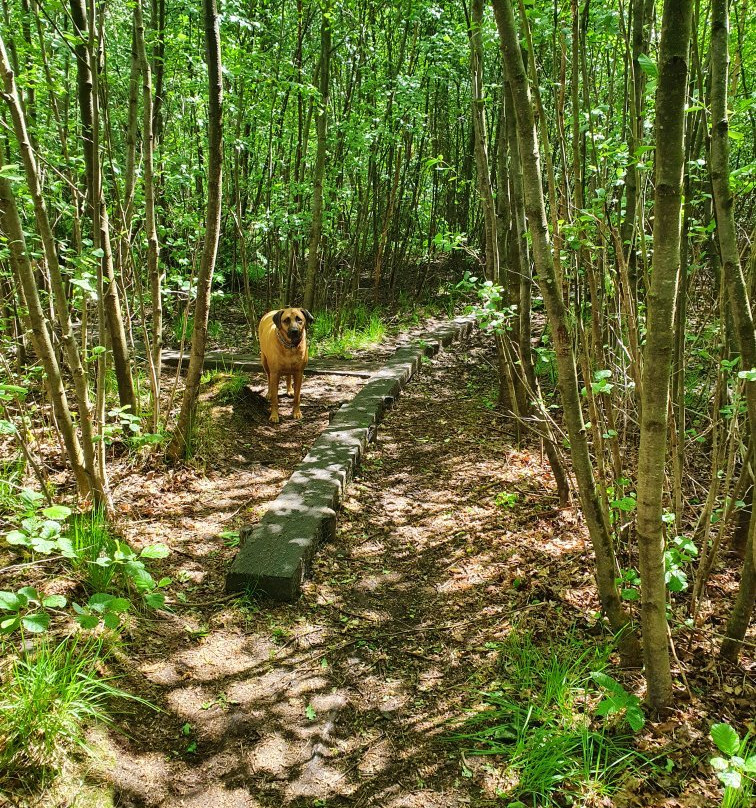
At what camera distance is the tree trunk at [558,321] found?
1923mm

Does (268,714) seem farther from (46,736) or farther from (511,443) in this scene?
(511,443)

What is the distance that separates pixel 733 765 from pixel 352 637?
1687mm

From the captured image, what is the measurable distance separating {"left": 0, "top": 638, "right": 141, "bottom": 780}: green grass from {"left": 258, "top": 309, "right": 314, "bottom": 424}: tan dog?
11.5 ft

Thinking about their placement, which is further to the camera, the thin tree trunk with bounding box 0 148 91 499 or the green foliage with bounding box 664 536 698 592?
the thin tree trunk with bounding box 0 148 91 499

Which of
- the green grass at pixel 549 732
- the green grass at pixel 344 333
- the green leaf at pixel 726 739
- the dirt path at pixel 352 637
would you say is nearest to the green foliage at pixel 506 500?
the dirt path at pixel 352 637

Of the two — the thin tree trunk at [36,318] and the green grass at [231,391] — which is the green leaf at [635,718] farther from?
the green grass at [231,391]

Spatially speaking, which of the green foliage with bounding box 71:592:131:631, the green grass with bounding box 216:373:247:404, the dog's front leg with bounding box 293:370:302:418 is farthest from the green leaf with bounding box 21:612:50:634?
the dog's front leg with bounding box 293:370:302:418

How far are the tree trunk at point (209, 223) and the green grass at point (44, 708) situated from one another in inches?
87.0

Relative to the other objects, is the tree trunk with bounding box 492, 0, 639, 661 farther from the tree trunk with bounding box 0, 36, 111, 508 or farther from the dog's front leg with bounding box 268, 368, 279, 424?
the dog's front leg with bounding box 268, 368, 279, 424

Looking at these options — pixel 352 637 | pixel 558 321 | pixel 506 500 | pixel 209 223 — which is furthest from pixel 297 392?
pixel 558 321

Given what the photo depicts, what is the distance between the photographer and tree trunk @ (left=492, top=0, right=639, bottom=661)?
6.31ft

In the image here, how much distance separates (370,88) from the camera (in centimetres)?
781

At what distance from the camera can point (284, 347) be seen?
17.6ft

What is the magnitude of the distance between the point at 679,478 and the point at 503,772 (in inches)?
55.1
